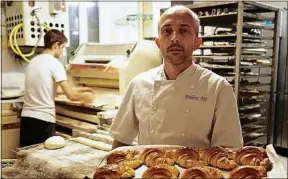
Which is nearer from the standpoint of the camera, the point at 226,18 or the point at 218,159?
the point at 218,159

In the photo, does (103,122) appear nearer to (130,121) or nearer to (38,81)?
(38,81)

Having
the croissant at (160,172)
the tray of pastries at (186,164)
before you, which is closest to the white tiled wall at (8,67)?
the tray of pastries at (186,164)

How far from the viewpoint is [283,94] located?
472 centimetres

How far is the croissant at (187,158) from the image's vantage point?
1138mm

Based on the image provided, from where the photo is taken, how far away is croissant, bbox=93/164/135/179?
1048 mm

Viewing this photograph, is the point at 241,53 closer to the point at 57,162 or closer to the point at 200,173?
the point at 57,162

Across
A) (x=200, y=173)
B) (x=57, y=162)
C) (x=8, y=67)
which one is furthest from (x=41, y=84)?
(x=200, y=173)

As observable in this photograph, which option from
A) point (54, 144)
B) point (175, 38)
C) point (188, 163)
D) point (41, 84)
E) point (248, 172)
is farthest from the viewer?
point (41, 84)

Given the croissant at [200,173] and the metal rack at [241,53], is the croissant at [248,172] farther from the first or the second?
the metal rack at [241,53]

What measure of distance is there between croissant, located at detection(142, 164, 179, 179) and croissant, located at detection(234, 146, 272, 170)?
0.87 feet

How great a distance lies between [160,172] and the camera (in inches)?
41.4

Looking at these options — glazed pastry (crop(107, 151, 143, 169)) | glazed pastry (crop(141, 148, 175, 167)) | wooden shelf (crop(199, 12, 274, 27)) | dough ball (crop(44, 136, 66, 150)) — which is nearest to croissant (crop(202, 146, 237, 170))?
Answer: glazed pastry (crop(141, 148, 175, 167))

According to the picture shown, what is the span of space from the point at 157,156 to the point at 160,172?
0.14 meters

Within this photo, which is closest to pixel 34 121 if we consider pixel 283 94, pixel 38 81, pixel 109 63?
pixel 38 81
